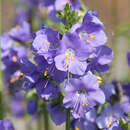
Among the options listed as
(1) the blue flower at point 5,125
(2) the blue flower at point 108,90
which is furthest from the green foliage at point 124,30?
(1) the blue flower at point 5,125

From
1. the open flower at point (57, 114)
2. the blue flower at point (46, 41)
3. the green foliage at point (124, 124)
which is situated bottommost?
the green foliage at point (124, 124)

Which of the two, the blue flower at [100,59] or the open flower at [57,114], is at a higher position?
the blue flower at [100,59]

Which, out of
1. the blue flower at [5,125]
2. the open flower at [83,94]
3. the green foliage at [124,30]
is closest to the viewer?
the open flower at [83,94]

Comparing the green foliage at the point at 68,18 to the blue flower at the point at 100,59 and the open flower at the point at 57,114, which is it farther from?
the open flower at the point at 57,114

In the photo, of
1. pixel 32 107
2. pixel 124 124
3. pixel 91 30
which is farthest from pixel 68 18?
pixel 32 107

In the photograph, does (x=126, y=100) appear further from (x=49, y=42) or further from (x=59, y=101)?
(x=49, y=42)

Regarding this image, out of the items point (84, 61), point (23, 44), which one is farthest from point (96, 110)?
point (23, 44)

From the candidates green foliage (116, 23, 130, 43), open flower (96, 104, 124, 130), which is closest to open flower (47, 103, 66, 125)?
open flower (96, 104, 124, 130)

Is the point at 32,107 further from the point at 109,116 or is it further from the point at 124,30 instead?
the point at 124,30

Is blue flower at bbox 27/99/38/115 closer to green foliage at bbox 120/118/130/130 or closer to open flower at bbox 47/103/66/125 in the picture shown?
open flower at bbox 47/103/66/125

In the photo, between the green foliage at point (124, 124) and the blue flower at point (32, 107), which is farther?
the blue flower at point (32, 107)
